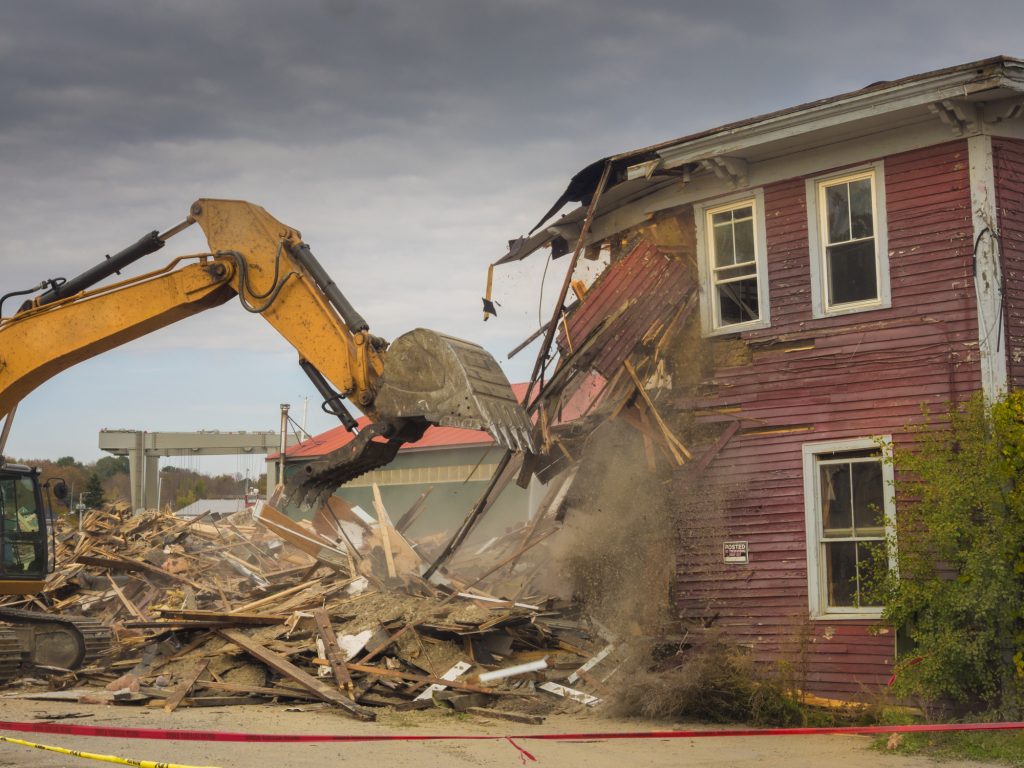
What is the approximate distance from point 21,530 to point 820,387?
1101cm

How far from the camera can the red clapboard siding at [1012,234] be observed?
1332 centimetres

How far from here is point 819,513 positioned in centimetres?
1444

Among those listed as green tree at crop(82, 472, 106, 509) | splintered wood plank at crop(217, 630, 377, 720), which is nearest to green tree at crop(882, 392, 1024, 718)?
splintered wood plank at crop(217, 630, 377, 720)

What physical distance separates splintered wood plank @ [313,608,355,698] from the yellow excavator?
2.92 metres

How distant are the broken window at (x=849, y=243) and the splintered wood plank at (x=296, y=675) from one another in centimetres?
742

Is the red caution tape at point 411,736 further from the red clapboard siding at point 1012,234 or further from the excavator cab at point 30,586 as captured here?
the excavator cab at point 30,586

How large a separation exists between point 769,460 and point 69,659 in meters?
10.4

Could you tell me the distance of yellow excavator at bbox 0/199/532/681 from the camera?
422 inches

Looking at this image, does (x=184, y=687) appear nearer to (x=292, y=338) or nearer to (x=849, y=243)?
(x=292, y=338)

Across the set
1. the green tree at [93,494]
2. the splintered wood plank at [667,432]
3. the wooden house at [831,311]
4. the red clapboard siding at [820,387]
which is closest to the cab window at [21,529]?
the splintered wood plank at [667,432]

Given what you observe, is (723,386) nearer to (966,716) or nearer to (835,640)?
(835,640)

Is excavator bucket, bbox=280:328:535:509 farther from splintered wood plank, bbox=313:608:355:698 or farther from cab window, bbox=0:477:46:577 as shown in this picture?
cab window, bbox=0:477:46:577

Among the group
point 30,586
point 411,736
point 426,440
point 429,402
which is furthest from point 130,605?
point 426,440

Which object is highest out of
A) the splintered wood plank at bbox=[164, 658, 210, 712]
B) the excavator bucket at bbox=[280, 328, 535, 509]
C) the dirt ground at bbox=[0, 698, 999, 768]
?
the excavator bucket at bbox=[280, 328, 535, 509]
